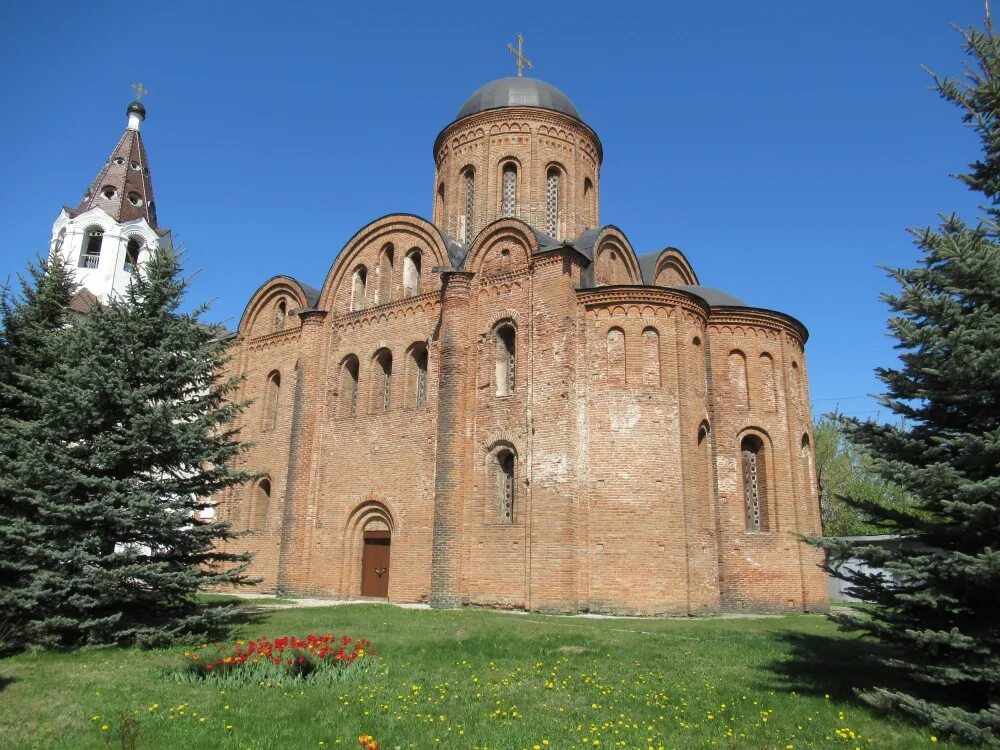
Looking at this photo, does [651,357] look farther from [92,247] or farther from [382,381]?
[92,247]

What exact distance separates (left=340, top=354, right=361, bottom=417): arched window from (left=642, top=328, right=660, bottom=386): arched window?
26.9 feet

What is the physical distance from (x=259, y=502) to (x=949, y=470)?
19334mm

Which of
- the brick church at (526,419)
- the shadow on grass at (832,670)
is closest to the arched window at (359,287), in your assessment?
the brick church at (526,419)

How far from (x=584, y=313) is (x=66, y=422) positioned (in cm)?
1078

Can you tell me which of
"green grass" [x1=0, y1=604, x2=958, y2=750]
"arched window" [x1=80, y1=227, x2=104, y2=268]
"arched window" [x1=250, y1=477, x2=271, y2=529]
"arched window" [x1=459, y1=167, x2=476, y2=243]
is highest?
"arched window" [x1=80, y1=227, x2=104, y2=268]

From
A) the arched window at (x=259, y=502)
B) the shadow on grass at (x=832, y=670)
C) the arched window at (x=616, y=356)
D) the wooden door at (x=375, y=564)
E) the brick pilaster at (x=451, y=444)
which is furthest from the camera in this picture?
the arched window at (x=259, y=502)

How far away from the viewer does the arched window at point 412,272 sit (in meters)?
20.1

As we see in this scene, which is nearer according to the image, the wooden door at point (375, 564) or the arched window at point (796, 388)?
the wooden door at point (375, 564)

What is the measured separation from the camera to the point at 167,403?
11141 mm

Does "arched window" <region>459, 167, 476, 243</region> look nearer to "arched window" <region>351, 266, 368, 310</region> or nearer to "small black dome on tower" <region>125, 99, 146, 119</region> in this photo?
"arched window" <region>351, 266, 368, 310</region>

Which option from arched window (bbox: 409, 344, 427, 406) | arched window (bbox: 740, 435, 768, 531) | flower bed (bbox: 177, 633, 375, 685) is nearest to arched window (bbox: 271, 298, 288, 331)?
arched window (bbox: 409, 344, 427, 406)

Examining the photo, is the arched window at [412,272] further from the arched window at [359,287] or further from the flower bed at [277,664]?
the flower bed at [277,664]

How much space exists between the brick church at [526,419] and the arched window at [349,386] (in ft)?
0.15

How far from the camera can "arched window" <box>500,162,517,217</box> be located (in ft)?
72.6
